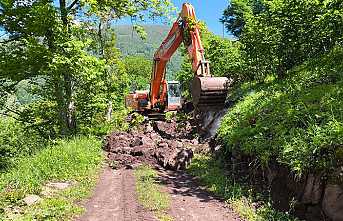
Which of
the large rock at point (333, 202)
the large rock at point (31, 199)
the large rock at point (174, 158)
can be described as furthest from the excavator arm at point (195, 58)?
the large rock at point (333, 202)

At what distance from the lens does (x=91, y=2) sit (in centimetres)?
1317

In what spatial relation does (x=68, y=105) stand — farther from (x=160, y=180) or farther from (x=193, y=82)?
(x=160, y=180)

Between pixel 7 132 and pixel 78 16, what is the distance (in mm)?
6548

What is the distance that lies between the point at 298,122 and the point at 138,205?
3.69m

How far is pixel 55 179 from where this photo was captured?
9.72m

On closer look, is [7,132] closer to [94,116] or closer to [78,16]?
[94,116]

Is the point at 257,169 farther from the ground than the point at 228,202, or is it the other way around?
the point at 257,169

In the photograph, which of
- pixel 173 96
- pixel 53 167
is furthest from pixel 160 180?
pixel 173 96

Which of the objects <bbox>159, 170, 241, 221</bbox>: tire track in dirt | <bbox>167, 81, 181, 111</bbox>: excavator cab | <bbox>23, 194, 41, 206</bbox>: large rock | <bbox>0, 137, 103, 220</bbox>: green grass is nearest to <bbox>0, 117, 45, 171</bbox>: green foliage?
<bbox>0, 137, 103, 220</bbox>: green grass

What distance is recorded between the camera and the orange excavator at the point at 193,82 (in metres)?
13.0

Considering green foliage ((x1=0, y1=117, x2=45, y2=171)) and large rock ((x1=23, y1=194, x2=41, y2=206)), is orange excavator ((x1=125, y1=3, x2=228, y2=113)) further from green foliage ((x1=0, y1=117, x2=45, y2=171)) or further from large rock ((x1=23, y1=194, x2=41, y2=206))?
green foliage ((x1=0, y1=117, x2=45, y2=171))

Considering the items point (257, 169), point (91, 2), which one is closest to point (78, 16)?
point (91, 2)

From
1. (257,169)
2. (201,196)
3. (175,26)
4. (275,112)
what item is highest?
(175,26)

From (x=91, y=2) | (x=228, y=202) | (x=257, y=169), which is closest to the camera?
(x=228, y=202)
